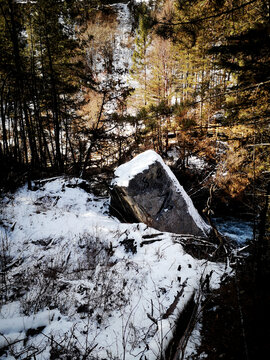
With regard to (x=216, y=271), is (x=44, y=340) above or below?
above

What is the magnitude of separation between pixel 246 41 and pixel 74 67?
34.3 ft

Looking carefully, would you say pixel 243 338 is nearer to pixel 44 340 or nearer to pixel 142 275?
pixel 142 275

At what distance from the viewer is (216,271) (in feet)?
14.6

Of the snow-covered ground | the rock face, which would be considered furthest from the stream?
the snow-covered ground

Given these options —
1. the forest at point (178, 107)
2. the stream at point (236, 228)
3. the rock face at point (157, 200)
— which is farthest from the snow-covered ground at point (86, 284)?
the stream at point (236, 228)

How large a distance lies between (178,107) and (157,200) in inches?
340

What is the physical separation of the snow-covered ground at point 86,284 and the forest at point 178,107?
0.26 m

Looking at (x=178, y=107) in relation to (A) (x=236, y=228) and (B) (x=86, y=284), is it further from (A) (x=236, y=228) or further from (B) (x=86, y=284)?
(B) (x=86, y=284)

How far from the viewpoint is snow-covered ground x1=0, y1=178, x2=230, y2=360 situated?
2.19m

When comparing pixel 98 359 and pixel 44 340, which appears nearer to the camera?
pixel 98 359

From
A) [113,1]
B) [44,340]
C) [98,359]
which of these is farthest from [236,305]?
[113,1]

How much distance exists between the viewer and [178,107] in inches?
488

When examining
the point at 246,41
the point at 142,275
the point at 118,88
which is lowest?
the point at 142,275

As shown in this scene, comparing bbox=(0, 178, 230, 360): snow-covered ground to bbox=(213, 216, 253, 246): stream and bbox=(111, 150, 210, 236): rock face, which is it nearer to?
bbox=(111, 150, 210, 236): rock face
